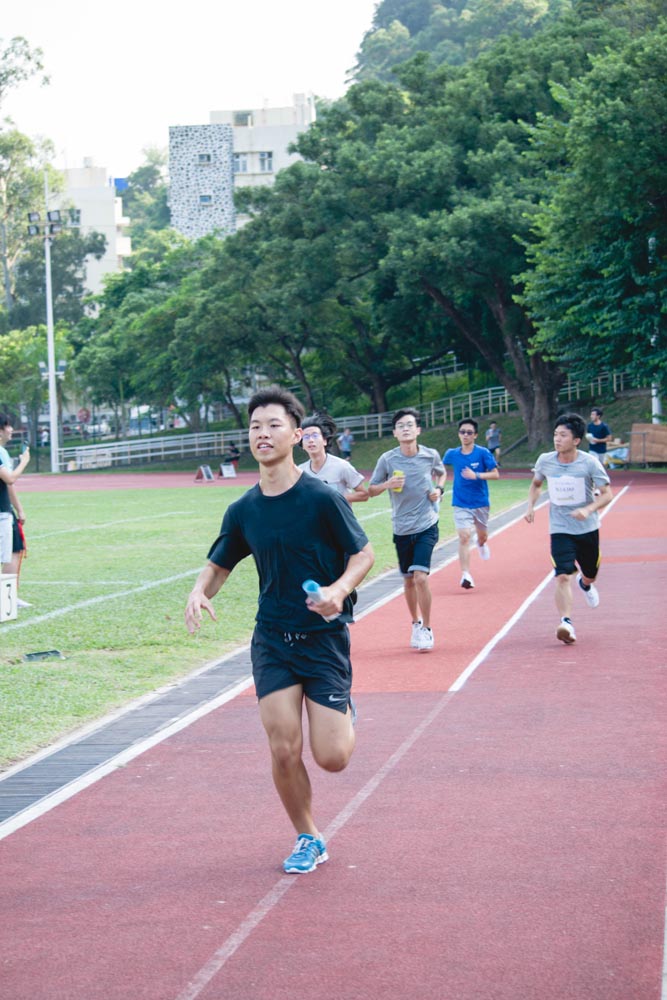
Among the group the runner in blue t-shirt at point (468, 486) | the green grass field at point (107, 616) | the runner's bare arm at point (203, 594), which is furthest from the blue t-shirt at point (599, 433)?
the runner's bare arm at point (203, 594)

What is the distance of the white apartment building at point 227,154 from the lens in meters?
118

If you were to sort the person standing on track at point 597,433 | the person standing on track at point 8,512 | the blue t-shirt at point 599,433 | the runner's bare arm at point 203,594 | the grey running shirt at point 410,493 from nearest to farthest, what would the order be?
the runner's bare arm at point 203,594
the grey running shirt at point 410,493
the person standing on track at point 8,512
the person standing on track at point 597,433
the blue t-shirt at point 599,433

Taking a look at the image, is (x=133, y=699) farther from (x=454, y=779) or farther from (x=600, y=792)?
(x=600, y=792)

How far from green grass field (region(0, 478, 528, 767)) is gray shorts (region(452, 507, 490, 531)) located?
221 centimetres

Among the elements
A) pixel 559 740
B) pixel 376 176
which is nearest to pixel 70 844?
pixel 559 740

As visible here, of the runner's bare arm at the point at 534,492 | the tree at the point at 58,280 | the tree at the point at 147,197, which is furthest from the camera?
the tree at the point at 147,197

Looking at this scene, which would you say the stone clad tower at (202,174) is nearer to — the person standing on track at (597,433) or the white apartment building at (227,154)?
the white apartment building at (227,154)

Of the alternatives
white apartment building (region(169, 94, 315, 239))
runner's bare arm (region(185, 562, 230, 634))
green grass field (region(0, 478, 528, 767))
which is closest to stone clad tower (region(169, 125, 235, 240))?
white apartment building (region(169, 94, 315, 239))

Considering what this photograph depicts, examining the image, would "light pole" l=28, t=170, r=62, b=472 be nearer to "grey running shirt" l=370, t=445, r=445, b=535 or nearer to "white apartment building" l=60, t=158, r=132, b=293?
"grey running shirt" l=370, t=445, r=445, b=535

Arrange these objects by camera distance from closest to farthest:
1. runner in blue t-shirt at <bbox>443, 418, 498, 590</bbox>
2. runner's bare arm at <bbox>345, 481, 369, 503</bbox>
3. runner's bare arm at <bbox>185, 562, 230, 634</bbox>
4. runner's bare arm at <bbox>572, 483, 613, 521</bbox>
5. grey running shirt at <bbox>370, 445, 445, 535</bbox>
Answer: runner's bare arm at <bbox>185, 562, 230, 634</bbox>, runner's bare arm at <bbox>345, 481, 369, 503</bbox>, runner's bare arm at <bbox>572, 483, 613, 521</bbox>, grey running shirt at <bbox>370, 445, 445, 535</bbox>, runner in blue t-shirt at <bbox>443, 418, 498, 590</bbox>

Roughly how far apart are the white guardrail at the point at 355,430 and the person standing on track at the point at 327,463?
4422cm

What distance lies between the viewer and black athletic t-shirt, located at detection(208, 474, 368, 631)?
5.61 meters

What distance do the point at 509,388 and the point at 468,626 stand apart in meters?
38.7

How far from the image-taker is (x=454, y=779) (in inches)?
283
